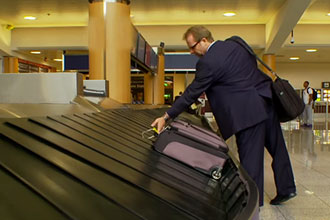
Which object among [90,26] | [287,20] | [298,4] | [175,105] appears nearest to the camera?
[175,105]

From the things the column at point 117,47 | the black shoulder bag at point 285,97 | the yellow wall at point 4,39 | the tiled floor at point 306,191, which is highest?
the yellow wall at point 4,39

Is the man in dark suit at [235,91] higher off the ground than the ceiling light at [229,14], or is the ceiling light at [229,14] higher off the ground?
the ceiling light at [229,14]

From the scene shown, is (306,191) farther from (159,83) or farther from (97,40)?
(159,83)

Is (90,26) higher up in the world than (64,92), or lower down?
higher up

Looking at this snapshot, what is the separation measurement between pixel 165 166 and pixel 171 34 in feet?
42.7

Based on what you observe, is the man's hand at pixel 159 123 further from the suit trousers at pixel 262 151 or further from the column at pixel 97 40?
the column at pixel 97 40

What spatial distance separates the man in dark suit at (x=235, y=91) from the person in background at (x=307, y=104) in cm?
1028

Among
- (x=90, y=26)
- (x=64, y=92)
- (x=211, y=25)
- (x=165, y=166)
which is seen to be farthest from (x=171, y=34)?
(x=165, y=166)

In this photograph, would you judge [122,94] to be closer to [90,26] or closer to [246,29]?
[90,26]

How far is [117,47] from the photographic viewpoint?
16.8 feet

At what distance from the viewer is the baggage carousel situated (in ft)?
3.12

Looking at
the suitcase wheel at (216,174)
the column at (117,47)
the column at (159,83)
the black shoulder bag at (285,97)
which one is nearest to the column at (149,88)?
the column at (159,83)

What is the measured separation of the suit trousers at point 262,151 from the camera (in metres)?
2.77

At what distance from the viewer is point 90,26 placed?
521cm
